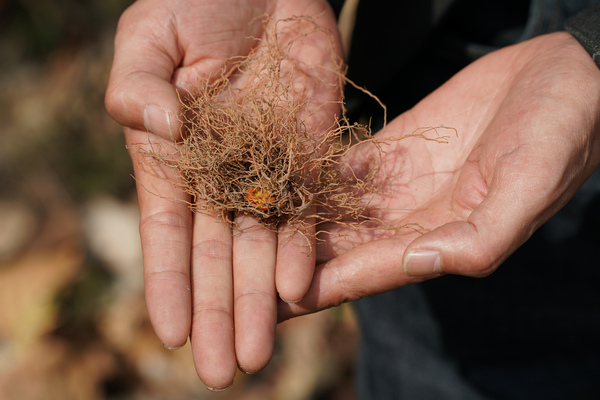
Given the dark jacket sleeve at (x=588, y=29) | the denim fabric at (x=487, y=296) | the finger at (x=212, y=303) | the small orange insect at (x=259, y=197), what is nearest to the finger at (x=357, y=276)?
the finger at (x=212, y=303)

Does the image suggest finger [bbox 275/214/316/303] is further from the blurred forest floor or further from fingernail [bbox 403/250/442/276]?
the blurred forest floor

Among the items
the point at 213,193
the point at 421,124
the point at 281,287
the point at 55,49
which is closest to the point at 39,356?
the point at 213,193

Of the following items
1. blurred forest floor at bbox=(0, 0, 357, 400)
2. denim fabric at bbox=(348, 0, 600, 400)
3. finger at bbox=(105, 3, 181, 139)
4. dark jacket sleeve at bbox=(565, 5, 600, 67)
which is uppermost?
dark jacket sleeve at bbox=(565, 5, 600, 67)

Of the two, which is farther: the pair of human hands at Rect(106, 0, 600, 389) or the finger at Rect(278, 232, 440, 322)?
the finger at Rect(278, 232, 440, 322)

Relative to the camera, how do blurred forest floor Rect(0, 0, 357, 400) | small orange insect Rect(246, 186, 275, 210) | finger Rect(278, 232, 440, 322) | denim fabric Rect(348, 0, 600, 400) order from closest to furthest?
finger Rect(278, 232, 440, 322) < small orange insect Rect(246, 186, 275, 210) < denim fabric Rect(348, 0, 600, 400) < blurred forest floor Rect(0, 0, 357, 400)

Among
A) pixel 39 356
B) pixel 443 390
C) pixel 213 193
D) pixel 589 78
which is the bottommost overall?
pixel 39 356

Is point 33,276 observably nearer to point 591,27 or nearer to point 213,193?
point 213,193

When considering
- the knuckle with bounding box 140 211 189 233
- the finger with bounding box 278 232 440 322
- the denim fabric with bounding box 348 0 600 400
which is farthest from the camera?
the denim fabric with bounding box 348 0 600 400

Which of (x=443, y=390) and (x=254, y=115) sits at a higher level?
(x=254, y=115)

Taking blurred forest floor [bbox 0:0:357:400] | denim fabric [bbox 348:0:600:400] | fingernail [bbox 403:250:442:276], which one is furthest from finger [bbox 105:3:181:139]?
blurred forest floor [bbox 0:0:357:400]

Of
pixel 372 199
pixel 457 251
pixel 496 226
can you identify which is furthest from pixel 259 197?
pixel 496 226
